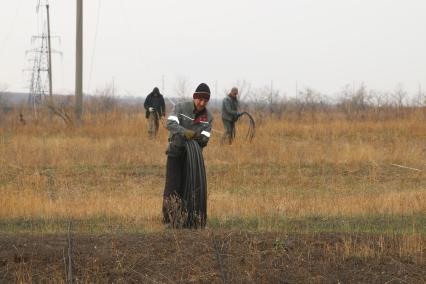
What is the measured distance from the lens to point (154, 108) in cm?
1814

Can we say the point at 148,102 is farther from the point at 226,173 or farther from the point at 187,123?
the point at 187,123

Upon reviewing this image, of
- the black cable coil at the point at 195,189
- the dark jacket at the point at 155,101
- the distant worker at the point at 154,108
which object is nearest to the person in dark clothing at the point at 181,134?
the black cable coil at the point at 195,189

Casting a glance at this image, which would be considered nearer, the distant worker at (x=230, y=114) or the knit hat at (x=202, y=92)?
the knit hat at (x=202, y=92)

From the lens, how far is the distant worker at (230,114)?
16641 mm

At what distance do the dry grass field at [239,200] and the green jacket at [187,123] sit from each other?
995 millimetres

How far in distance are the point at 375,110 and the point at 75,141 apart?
1567 cm

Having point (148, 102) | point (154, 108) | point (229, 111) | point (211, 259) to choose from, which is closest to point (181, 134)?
point (211, 259)

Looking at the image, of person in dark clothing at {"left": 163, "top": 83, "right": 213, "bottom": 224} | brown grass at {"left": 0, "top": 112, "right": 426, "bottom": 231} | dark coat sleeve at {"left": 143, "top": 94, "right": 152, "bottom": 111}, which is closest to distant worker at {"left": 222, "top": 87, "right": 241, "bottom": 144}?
brown grass at {"left": 0, "top": 112, "right": 426, "bottom": 231}

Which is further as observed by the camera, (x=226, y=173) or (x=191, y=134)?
(x=226, y=173)

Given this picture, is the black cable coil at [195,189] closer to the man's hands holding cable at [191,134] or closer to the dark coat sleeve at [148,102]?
the man's hands holding cable at [191,134]

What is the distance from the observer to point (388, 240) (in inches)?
250

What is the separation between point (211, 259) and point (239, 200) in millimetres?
4221

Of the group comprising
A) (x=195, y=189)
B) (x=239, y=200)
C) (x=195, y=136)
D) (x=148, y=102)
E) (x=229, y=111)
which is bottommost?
(x=239, y=200)

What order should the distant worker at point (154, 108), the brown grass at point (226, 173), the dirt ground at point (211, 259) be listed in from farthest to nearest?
the distant worker at point (154, 108)
the brown grass at point (226, 173)
the dirt ground at point (211, 259)
